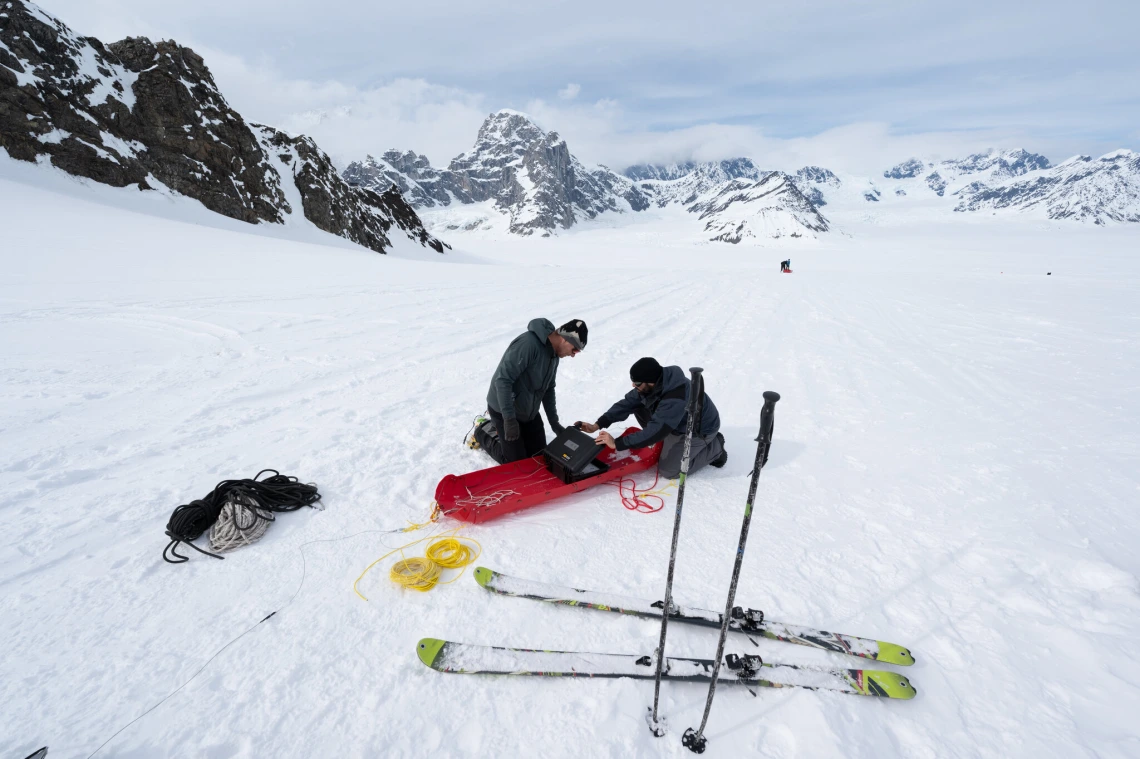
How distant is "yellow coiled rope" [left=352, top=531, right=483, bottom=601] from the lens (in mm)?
3729

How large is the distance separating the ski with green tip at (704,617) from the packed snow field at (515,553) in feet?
0.30

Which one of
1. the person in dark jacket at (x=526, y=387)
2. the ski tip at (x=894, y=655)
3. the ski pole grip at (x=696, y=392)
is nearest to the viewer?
the ski pole grip at (x=696, y=392)

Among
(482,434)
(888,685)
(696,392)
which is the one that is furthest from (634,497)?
(696,392)

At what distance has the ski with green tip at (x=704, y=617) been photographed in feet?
10.8

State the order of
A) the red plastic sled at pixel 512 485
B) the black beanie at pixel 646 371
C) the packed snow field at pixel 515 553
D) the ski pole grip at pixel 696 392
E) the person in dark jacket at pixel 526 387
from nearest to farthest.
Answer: the ski pole grip at pixel 696 392
the packed snow field at pixel 515 553
the red plastic sled at pixel 512 485
the black beanie at pixel 646 371
the person in dark jacket at pixel 526 387

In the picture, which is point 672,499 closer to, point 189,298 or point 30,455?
point 30,455

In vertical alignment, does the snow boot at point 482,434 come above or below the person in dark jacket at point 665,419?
below

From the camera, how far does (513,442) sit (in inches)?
210

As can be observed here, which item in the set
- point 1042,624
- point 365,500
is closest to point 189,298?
point 365,500

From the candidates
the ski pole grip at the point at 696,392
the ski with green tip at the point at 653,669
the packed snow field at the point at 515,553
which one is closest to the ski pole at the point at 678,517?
the ski pole grip at the point at 696,392

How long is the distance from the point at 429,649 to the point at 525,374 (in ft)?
9.24

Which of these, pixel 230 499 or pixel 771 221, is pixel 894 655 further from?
pixel 771 221

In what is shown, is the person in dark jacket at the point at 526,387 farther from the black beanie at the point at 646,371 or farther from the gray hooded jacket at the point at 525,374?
the black beanie at the point at 646,371

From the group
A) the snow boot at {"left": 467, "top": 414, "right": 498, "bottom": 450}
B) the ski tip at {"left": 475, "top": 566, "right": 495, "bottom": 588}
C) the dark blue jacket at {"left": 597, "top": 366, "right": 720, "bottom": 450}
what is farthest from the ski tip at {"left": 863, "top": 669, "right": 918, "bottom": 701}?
the snow boot at {"left": 467, "top": 414, "right": 498, "bottom": 450}
